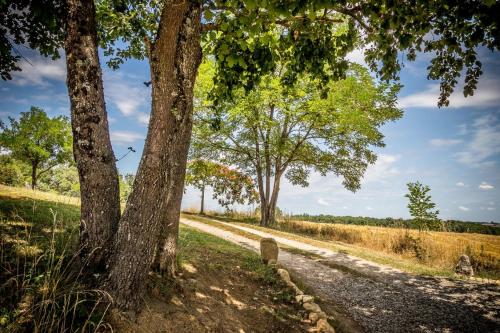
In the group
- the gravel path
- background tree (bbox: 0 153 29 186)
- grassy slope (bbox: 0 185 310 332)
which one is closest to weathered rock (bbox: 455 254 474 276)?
the gravel path

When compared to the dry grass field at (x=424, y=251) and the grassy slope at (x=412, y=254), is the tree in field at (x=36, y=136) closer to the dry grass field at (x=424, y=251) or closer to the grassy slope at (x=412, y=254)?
the grassy slope at (x=412, y=254)

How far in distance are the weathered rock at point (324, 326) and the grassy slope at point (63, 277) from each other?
291 millimetres

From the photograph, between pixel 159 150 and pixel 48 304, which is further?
pixel 159 150

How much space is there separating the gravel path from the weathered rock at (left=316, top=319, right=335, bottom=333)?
880 mm

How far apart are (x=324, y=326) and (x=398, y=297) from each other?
3114 millimetres

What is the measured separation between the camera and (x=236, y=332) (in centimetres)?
414

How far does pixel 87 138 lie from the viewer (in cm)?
368

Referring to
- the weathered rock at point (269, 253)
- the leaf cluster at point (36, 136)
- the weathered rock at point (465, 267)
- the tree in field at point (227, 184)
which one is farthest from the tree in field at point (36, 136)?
the weathered rock at point (465, 267)

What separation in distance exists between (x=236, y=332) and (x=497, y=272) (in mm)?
12190

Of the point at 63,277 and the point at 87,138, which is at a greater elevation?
the point at 87,138

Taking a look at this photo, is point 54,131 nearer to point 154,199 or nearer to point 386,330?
point 154,199

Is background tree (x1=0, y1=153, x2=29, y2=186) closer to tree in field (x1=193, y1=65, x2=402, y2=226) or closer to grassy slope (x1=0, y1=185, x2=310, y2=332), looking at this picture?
tree in field (x1=193, y1=65, x2=402, y2=226)

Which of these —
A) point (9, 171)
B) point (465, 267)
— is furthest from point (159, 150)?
point (9, 171)

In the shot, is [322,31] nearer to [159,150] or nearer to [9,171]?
[159,150]
